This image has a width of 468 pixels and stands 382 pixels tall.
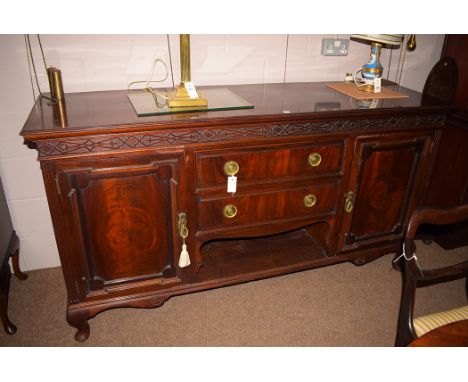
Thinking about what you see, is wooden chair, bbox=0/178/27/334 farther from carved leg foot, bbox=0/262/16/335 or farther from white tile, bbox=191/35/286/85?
white tile, bbox=191/35/286/85

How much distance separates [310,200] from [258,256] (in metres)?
0.48

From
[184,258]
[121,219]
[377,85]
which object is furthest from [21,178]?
[377,85]

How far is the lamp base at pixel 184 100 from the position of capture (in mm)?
1624

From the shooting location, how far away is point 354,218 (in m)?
2.10

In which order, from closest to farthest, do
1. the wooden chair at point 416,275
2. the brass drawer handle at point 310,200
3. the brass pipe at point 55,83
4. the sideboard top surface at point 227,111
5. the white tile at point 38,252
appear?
the wooden chair at point 416,275 < the sideboard top surface at point 227,111 < the brass pipe at point 55,83 < the brass drawer handle at point 310,200 < the white tile at point 38,252

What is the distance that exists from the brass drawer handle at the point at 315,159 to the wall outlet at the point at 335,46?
785mm

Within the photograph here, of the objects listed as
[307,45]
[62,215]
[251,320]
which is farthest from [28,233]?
[307,45]

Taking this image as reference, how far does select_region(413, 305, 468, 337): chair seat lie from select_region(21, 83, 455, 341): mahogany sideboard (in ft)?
2.43

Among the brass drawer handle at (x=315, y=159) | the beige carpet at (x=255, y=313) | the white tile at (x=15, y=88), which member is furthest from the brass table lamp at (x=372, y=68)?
the white tile at (x=15, y=88)

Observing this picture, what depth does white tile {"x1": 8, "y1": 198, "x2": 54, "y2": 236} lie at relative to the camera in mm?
2066

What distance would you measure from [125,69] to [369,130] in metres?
1.27

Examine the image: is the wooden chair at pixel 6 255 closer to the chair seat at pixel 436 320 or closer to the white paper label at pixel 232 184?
the white paper label at pixel 232 184

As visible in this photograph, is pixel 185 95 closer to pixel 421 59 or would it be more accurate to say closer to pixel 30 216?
pixel 30 216
